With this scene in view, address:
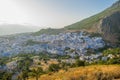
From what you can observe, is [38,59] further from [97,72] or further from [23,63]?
[97,72]

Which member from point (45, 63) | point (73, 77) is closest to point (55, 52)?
point (45, 63)

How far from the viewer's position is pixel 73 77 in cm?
5003

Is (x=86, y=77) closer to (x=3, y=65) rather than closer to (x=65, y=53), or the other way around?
(x=3, y=65)

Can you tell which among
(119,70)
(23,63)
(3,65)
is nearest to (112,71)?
(119,70)

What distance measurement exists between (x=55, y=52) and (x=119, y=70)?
488ft

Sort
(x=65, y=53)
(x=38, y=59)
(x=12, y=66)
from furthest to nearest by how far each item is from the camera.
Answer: (x=65, y=53), (x=38, y=59), (x=12, y=66)

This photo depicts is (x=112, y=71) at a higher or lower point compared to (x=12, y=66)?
higher

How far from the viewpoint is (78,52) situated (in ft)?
655

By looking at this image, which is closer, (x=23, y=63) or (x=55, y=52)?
(x=23, y=63)

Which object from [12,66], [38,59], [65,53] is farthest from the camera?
[65,53]

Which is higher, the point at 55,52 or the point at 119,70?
the point at 119,70

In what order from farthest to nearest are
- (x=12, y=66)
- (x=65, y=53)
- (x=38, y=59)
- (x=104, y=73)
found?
(x=65, y=53)
(x=38, y=59)
(x=12, y=66)
(x=104, y=73)

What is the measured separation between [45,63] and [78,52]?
53724mm

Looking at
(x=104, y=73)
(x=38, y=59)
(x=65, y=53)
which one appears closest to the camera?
(x=104, y=73)
